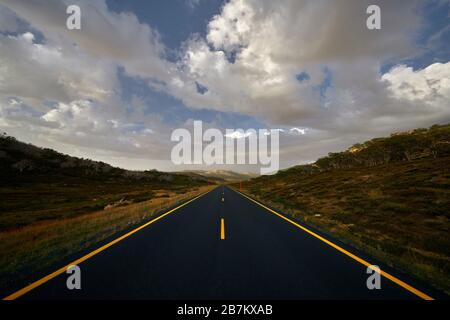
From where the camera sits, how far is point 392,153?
66.0 meters

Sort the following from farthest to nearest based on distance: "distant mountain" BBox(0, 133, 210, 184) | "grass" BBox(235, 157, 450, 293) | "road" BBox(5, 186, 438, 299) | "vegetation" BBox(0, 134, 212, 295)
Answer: "distant mountain" BBox(0, 133, 210, 184) < "vegetation" BBox(0, 134, 212, 295) < "grass" BBox(235, 157, 450, 293) < "road" BBox(5, 186, 438, 299)

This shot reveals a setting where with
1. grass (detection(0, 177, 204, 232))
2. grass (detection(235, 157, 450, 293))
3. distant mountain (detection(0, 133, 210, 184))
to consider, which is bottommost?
grass (detection(0, 177, 204, 232))

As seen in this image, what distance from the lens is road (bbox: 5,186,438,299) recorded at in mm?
3643

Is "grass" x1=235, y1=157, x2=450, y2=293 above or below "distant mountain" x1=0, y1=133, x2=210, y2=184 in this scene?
below

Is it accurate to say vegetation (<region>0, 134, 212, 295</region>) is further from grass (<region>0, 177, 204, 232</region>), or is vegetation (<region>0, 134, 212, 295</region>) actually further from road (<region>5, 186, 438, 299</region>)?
road (<region>5, 186, 438, 299</region>)

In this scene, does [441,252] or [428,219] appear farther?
[428,219]

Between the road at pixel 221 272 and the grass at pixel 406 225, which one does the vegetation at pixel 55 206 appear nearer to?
the road at pixel 221 272

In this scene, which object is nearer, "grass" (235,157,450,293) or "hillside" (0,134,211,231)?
"grass" (235,157,450,293)

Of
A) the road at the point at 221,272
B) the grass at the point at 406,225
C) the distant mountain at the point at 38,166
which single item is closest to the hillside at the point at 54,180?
the distant mountain at the point at 38,166

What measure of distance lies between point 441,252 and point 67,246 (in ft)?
41.6

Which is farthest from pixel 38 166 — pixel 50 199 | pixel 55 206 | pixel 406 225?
pixel 406 225

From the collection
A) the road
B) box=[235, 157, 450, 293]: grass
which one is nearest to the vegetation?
the road
